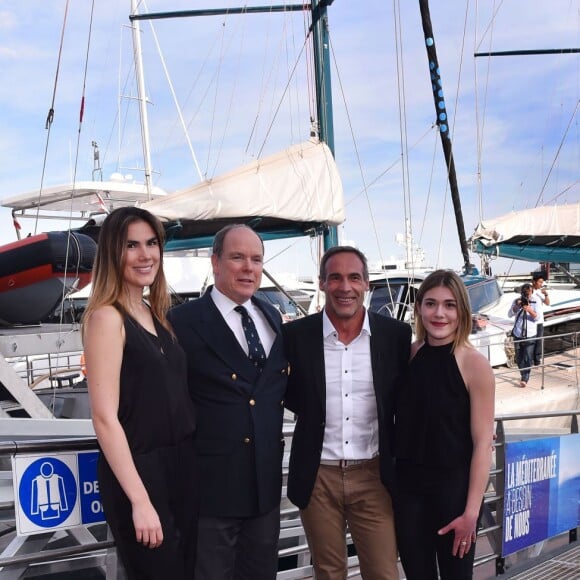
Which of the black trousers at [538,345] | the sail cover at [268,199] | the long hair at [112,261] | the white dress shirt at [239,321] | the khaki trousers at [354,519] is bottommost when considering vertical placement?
the black trousers at [538,345]

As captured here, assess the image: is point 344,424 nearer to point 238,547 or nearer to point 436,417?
point 436,417

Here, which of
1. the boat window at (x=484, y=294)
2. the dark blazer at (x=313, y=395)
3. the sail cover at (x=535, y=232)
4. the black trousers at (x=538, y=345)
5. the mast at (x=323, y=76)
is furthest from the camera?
the boat window at (x=484, y=294)

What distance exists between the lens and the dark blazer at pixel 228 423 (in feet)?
8.00

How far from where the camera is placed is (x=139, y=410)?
2166mm

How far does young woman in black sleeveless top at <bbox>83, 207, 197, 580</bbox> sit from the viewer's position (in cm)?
208

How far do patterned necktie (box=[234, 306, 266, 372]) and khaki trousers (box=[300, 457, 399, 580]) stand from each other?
0.62 m

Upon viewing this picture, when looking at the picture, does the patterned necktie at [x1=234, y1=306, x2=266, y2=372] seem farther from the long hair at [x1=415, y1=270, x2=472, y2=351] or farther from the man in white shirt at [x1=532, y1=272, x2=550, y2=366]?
the man in white shirt at [x1=532, y1=272, x2=550, y2=366]

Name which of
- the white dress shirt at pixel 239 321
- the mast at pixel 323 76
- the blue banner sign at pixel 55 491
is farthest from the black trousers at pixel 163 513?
the mast at pixel 323 76

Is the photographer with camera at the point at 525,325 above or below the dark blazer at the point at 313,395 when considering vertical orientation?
below

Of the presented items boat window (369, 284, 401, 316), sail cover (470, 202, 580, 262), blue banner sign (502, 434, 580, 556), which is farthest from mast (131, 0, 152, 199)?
blue banner sign (502, 434, 580, 556)

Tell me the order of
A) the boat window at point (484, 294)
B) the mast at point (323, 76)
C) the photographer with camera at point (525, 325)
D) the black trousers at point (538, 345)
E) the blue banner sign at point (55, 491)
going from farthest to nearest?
the boat window at point (484, 294) < the black trousers at point (538, 345) < the photographer with camera at point (525, 325) < the mast at point (323, 76) < the blue banner sign at point (55, 491)

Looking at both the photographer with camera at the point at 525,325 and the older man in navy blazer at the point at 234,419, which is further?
the photographer with camera at the point at 525,325

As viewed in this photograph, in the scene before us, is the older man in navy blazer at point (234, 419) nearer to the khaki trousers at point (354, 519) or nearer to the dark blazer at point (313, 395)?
the dark blazer at point (313, 395)

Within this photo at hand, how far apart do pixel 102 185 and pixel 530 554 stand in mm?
16007
